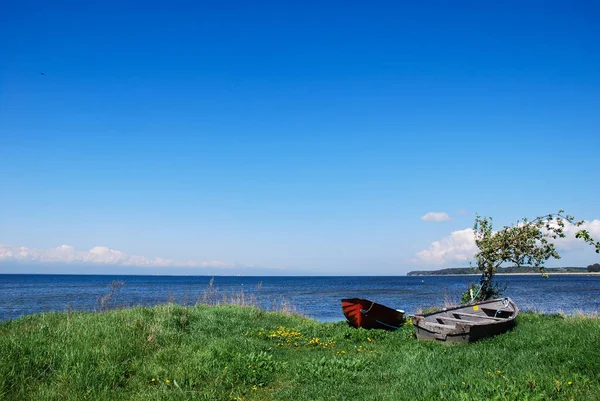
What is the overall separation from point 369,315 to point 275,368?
739 centimetres

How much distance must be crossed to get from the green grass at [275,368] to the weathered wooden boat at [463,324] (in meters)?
0.44

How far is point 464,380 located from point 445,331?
5.21 metres

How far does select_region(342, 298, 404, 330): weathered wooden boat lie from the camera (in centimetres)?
1628

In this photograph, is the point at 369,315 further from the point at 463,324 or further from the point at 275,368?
the point at 275,368

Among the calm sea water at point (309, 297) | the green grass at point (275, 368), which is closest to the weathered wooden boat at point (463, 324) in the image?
the green grass at point (275, 368)

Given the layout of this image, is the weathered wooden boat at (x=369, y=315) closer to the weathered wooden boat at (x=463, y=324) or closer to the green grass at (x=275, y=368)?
the weathered wooden boat at (x=463, y=324)

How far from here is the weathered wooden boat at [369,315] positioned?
1628 cm

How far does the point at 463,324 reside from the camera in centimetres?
1268

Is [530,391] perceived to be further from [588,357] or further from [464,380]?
[588,357]

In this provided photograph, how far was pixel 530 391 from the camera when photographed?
7039 millimetres

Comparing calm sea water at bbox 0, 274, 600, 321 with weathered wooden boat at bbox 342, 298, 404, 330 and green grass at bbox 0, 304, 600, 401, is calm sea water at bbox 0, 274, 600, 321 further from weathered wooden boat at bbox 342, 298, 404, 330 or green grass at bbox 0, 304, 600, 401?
green grass at bbox 0, 304, 600, 401

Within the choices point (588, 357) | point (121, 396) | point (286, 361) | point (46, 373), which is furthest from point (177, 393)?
point (588, 357)

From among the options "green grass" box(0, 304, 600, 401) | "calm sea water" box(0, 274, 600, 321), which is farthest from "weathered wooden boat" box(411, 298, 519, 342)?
"calm sea water" box(0, 274, 600, 321)

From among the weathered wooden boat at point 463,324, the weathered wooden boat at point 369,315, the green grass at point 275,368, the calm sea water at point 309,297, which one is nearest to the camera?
the green grass at point 275,368
